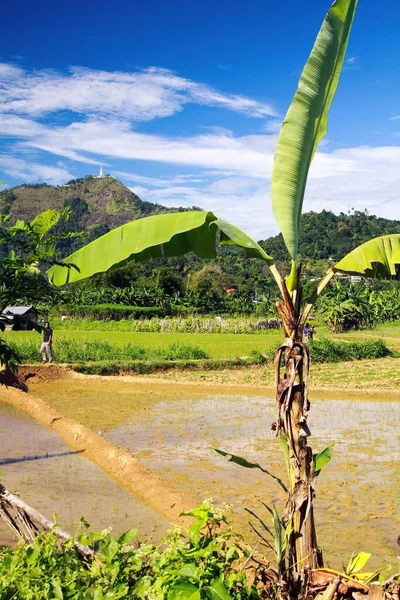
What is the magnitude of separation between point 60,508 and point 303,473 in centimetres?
380

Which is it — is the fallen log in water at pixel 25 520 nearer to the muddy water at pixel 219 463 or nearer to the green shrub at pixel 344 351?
the muddy water at pixel 219 463

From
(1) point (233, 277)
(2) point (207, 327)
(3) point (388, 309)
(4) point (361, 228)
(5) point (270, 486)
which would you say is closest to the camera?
(5) point (270, 486)

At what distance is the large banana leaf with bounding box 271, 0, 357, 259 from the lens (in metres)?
3.35

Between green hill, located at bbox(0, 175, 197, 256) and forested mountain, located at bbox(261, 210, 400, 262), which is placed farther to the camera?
green hill, located at bbox(0, 175, 197, 256)

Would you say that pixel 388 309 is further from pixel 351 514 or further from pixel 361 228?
pixel 361 228

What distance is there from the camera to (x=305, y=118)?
3438 millimetres

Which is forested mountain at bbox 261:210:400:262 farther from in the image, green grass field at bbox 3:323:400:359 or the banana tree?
the banana tree

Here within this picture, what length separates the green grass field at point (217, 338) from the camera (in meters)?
22.1

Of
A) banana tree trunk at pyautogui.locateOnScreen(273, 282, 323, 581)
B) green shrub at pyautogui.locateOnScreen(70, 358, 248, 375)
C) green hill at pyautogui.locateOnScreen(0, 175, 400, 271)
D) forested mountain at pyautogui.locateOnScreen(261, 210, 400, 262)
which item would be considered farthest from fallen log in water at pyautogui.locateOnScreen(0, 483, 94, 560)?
green hill at pyautogui.locateOnScreen(0, 175, 400, 271)

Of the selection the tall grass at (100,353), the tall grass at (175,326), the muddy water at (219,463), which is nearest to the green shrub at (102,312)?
the tall grass at (175,326)

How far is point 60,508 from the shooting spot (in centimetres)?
625

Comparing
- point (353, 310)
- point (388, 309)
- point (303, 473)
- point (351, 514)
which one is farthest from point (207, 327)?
point (303, 473)

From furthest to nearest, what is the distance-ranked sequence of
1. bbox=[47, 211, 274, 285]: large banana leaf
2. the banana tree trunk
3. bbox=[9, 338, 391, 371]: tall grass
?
bbox=[9, 338, 391, 371]: tall grass < bbox=[47, 211, 274, 285]: large banana leaf < the banana tree trunk

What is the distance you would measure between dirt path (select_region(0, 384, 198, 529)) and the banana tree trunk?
46.8 inches
